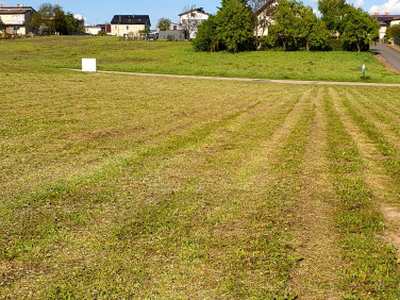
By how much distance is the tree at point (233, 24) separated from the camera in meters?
57.8

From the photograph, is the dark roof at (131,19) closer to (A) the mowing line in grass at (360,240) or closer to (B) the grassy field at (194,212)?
(B) the grassy field at (194,212)

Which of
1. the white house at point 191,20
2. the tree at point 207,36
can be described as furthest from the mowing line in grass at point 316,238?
the white house at point 191,20

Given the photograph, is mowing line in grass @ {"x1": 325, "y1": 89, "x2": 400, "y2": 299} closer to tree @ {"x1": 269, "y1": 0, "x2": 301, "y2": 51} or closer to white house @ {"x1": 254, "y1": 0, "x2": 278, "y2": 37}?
tree @ {"x1": 269, "y1": 0, "x2": 301, "y2": 51}

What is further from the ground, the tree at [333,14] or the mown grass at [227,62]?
the tree at [333,14]

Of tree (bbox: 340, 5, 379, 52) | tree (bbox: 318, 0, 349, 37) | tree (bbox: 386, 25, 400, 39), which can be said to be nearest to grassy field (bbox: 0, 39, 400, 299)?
tree (bbox: 340, 5, 379, 52)

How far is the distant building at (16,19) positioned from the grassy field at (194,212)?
4325 inches

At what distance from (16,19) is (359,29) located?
91.7m

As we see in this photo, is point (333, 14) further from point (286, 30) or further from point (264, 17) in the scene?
point (286, 30)

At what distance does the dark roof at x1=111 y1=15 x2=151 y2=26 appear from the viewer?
4958 inches

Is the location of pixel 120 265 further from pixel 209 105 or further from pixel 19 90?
pixel 19 90

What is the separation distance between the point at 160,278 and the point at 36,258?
1.23 meters

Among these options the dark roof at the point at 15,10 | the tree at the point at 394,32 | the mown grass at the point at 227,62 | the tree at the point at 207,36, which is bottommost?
the mown grass at the point at 227,62

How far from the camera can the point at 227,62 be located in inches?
1916

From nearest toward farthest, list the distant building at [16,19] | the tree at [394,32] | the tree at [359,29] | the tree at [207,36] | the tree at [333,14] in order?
the tree at [359,29]
the tree at [207,36]
the tree at [333,14]
the tree at [394,32]
the distant building at [16,19]
